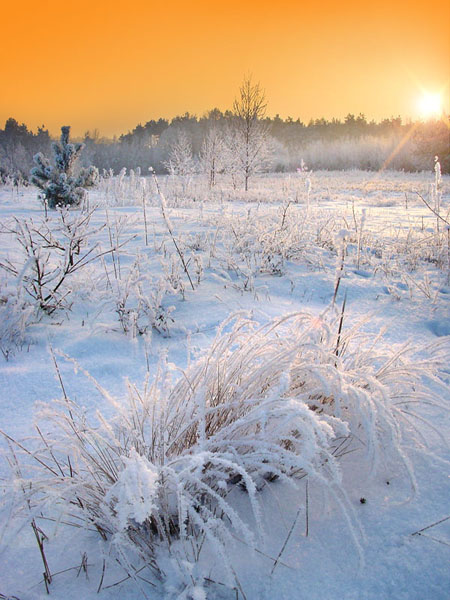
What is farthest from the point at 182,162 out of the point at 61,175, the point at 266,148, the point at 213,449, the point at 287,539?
the point at 287,539

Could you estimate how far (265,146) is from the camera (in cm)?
1861

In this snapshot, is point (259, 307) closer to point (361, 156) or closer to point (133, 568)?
point (133, 568)

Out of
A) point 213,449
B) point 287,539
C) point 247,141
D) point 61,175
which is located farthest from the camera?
point 247,141

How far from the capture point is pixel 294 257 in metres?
4.20

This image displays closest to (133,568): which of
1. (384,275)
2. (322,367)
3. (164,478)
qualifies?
(164,478)

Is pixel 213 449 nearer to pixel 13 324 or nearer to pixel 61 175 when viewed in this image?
pixel 13 324

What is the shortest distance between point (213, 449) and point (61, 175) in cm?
832

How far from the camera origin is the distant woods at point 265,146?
67.8ft

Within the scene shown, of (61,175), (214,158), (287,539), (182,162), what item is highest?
(182,162)

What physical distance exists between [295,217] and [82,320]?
370 cm

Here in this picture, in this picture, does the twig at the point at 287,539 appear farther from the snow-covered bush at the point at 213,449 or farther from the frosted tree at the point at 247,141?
the frosted tree at the point at 247,141

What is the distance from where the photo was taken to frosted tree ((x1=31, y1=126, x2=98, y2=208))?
26.8 feet

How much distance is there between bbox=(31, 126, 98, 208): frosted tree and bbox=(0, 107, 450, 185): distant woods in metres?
2.16

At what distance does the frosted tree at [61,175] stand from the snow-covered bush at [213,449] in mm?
7700
